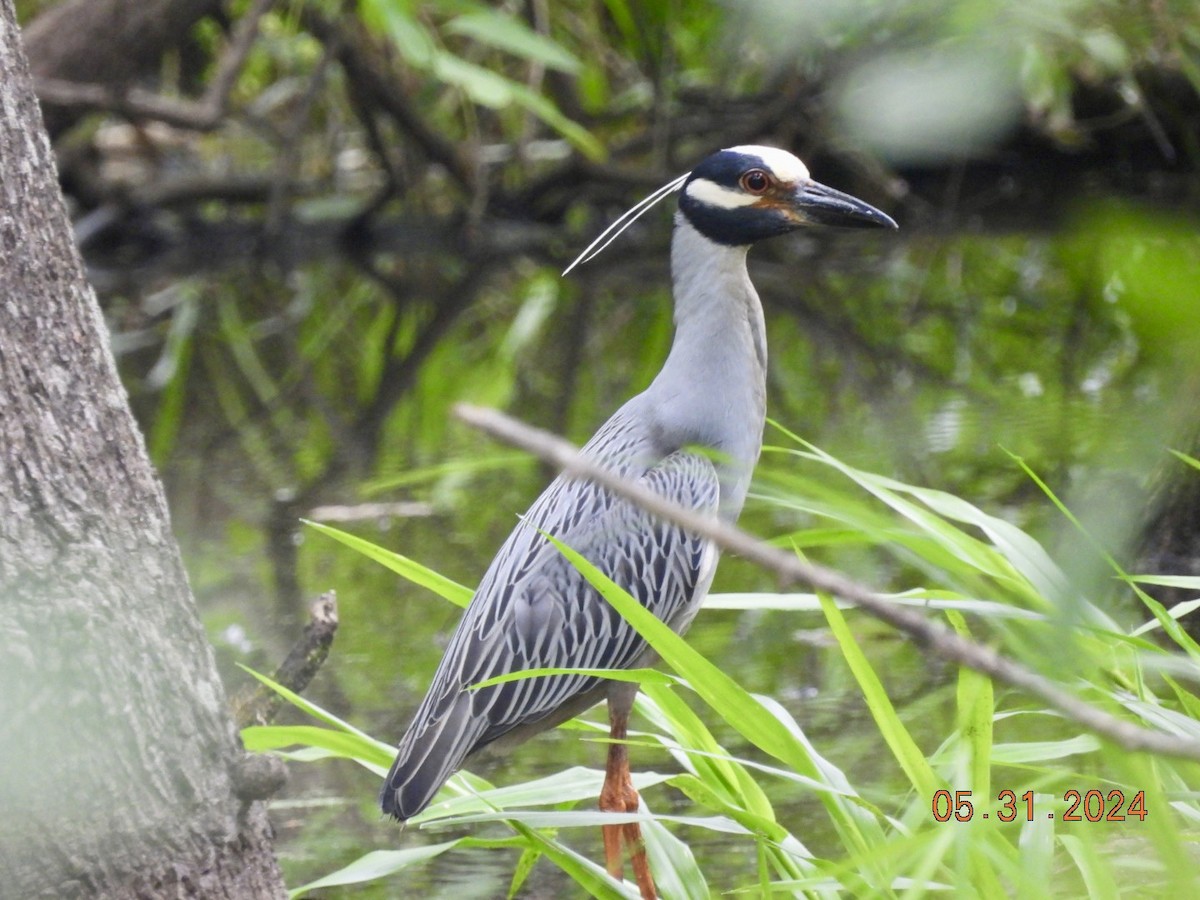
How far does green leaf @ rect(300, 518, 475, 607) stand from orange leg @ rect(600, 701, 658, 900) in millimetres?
343

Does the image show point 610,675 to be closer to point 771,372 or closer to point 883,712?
point 883,712

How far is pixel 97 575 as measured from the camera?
2.06 metres

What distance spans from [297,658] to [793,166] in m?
1.36

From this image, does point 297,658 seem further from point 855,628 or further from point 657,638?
point 855,628

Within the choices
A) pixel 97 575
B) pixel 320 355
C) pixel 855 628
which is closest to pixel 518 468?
pixel 855 628

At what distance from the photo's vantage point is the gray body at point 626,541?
9.15 feet

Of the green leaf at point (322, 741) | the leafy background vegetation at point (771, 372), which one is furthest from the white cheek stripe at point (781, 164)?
the green leaf at point (322, 741)

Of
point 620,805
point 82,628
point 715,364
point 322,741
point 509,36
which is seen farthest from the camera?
point 509,36

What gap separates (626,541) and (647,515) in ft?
0.32

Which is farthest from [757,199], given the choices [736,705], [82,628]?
[82,628]

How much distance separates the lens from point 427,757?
2.53m

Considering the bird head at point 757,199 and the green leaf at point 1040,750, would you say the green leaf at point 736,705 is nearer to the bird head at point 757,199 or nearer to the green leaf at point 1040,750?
the green leaf at point 1040,750

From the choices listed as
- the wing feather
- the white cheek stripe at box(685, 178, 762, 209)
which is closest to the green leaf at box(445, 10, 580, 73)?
the white cheek stripe at box(685, 178, 762, 209)
